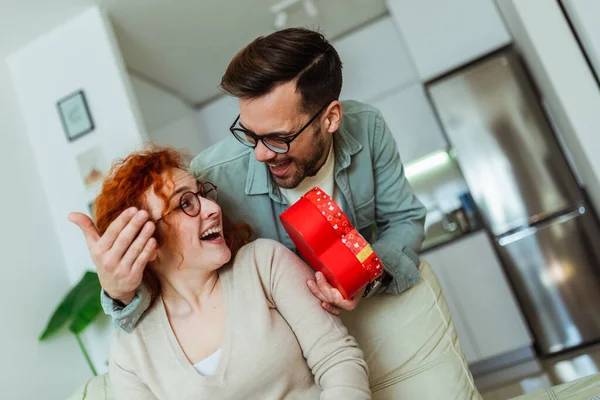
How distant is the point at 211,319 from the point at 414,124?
320cm

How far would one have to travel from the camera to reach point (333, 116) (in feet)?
4.99

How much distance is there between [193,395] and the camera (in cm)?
111

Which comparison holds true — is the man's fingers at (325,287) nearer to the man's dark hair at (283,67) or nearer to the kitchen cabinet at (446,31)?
the man's dark hair at (283,67)

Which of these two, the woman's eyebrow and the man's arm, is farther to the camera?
the man's arm

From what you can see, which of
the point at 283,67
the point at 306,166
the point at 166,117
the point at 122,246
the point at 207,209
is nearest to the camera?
the point at 122,246

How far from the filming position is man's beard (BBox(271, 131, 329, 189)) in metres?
1.47

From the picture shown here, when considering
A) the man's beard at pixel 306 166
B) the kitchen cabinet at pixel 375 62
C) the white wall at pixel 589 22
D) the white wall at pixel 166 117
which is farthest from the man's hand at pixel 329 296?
the kitchen cabinet at pixel 375 62

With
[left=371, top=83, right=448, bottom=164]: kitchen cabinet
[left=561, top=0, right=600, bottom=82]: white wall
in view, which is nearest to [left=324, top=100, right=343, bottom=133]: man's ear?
[left=561, top=0, right=600, bottom=82]: white wall

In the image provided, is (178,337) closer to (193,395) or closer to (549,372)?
(193,395)

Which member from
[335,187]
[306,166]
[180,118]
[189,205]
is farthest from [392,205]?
[180,118]

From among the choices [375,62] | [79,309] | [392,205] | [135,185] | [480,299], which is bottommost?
[480,299]

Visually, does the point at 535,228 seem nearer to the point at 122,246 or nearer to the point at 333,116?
the point at 333,116

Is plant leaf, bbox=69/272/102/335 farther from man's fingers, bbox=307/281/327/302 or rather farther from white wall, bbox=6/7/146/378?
man's fingers, bbox=307/281/327/302

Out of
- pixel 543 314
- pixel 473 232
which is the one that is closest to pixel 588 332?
pixel 543 314
